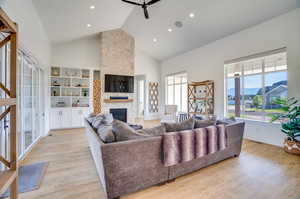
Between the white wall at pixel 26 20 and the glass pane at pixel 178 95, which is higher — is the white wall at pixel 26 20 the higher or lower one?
the higher one

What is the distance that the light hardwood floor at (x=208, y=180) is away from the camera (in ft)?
6.41

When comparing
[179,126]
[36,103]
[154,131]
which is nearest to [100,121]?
[154,131]

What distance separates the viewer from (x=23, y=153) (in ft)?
10.3

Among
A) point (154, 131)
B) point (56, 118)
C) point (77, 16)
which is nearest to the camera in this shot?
point (154, 131)

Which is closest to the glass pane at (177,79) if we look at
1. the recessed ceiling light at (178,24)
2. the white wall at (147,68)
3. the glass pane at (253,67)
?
the white wall at (147,68)

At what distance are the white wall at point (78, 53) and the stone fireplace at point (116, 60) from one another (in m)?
0.50

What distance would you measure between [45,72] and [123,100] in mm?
2995

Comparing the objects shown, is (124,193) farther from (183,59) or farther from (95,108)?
(183,59)

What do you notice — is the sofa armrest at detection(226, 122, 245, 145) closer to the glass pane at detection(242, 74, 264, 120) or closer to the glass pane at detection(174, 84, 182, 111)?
the glass pane at detection(242, 74, 264, 120)

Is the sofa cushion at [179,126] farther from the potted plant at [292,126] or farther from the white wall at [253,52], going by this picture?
the white wall at [253,52]

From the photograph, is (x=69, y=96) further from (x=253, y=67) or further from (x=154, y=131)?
(x=253, y=67)

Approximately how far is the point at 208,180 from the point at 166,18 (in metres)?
4.70

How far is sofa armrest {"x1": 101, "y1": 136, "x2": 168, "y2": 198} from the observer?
1771 millimetres

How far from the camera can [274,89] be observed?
13.1 feet
